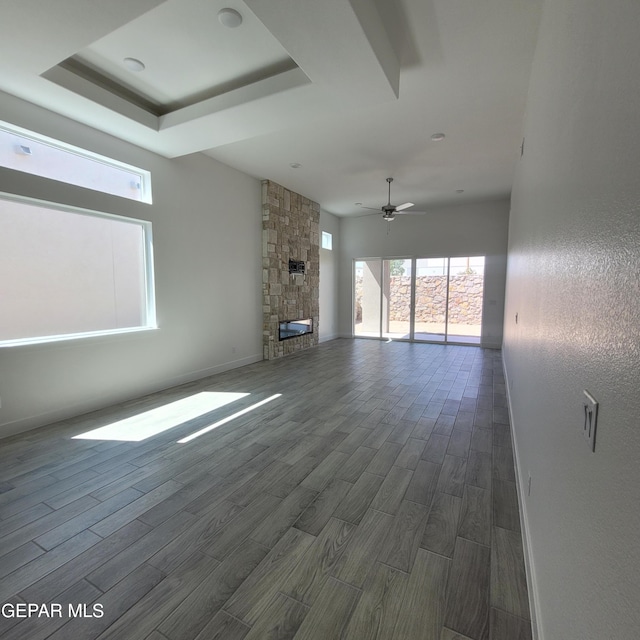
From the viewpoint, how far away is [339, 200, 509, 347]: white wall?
24.1ft

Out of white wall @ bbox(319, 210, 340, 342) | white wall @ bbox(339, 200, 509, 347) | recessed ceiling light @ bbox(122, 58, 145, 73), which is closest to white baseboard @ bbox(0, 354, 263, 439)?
recessed ceiling light @ bbox(122, 58, 145, 73)

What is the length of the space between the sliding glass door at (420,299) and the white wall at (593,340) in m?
6.64

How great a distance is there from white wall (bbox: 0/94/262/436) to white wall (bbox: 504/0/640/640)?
4217mm

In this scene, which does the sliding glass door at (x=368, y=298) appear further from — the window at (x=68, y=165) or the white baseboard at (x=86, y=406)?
the window at (x=68, y=165)

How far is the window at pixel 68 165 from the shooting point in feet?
10.1

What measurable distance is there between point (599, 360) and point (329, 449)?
7.72 feet

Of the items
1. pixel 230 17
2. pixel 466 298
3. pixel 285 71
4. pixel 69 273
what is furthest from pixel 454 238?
pixel 69 273

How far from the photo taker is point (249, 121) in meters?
3.48

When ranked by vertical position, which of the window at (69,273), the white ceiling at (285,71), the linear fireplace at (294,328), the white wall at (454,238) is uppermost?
the white ceiling at (285,71)

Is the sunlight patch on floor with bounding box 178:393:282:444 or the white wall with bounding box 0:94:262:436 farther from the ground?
the white wall with bounding box 0:94:262:436

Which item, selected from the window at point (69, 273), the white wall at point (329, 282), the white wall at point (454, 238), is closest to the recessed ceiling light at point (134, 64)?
the window at point (69, 273)

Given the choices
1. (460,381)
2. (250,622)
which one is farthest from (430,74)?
(250,622)

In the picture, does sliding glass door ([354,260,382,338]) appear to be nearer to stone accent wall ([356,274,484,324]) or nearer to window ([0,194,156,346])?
stone accent wall ([356,274,484,324])

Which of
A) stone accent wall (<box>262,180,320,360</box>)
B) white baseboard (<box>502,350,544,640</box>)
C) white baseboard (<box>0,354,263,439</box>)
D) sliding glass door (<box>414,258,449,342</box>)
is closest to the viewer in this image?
white baseboard (<box>502,350,544,640</box>)
